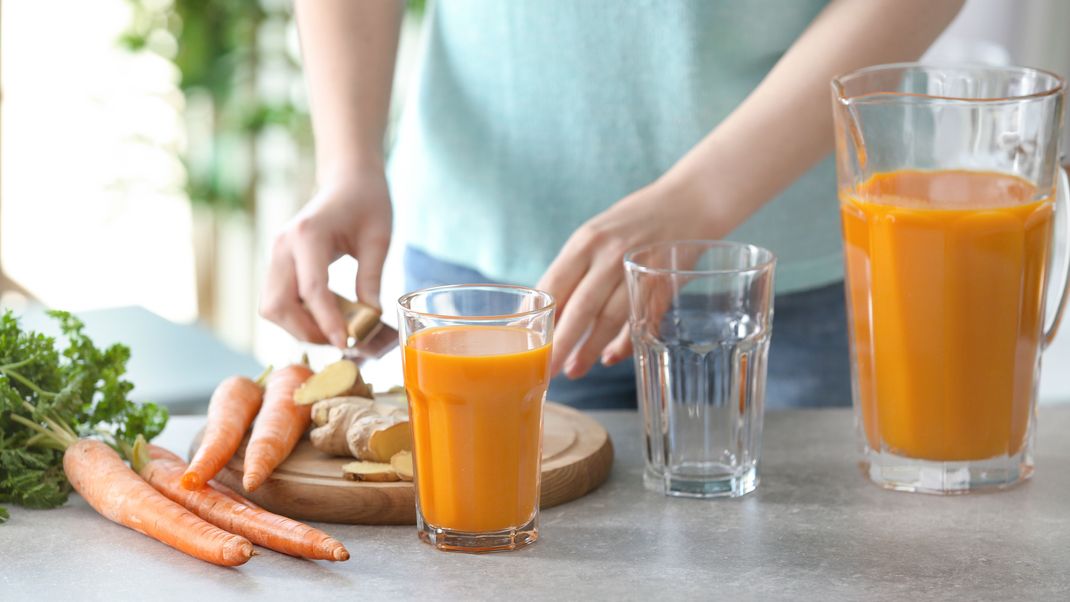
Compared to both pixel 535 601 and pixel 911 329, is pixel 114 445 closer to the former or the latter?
pixel 535 601

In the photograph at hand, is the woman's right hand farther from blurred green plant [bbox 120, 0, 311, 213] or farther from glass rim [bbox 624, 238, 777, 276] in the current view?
blurred green plant [bbox 120, 0, 311, 213]

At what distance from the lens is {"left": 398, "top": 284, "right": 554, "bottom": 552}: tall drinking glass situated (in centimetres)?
105

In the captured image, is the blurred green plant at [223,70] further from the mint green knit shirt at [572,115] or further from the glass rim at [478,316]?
the glass rim at [478,316]

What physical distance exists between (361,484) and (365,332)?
10.6 inches

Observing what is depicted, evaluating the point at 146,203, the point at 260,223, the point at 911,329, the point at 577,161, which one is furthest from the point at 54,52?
the point at 911,329

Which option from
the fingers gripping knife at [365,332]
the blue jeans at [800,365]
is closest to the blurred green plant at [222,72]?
the blue jeans at [800,365]

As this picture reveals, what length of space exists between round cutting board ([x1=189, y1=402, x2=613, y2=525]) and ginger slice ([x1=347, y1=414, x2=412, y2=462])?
0.10ft

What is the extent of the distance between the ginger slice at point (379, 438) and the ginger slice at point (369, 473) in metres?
0.02

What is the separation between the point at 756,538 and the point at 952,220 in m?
0.32

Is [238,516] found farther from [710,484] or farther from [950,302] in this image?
[950,302]

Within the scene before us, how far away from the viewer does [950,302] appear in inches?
45.7

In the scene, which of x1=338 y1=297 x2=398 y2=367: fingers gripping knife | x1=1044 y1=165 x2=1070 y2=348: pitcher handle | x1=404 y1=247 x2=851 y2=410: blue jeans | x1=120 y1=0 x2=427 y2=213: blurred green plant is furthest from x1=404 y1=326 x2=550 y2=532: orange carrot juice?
x1=120 y1=0 x2=427 y2=213: blurred green plant

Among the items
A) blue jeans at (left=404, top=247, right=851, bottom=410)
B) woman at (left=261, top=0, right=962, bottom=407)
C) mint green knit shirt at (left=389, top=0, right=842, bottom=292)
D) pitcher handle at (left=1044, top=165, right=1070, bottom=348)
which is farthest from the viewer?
blue jeans at (left=404, top=247, right=851, bottom=410)

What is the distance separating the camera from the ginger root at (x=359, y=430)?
3.89 ft
